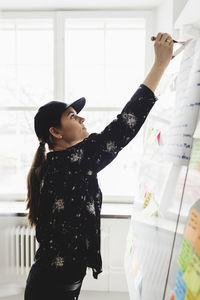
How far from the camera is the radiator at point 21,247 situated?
1.94 m

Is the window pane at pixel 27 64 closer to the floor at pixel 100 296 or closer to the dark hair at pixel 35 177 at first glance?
the dark hair at pixel 35 177

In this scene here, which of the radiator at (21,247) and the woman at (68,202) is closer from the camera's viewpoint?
the woman at (68,202)

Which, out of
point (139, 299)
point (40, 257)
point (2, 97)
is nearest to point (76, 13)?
point (2, 97)

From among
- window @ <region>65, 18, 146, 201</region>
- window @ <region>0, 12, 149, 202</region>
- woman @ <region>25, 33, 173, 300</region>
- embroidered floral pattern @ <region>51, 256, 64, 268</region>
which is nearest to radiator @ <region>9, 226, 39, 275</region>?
window @ <region>0, 12, 149, 202</region>

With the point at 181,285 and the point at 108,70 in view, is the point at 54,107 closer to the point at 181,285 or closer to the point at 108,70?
the point at 181,285

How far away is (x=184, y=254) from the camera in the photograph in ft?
1.81

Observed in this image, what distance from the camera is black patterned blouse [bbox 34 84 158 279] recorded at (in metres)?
0.98

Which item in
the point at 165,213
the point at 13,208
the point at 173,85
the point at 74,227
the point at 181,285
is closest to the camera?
the point at 181,285

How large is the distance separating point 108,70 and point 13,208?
150 centimetres

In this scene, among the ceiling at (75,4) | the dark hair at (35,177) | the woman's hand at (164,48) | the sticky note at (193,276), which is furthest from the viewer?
the ceiling at (75,4)

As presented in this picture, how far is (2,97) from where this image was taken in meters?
2.15

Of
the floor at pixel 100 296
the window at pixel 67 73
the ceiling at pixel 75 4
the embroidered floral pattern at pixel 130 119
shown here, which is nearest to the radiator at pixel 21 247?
the floor at pixel 100 296

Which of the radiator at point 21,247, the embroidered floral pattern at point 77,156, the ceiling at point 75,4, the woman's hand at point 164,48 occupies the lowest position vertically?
the radiator at point 21,247

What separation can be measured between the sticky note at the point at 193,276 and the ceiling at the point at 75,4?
79.5 inches
